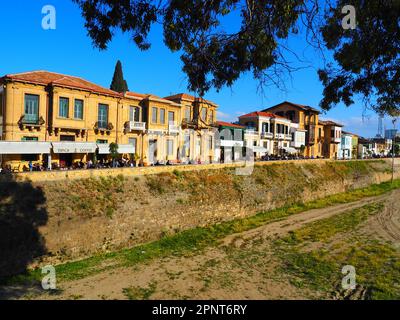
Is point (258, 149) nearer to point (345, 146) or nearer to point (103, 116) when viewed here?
point (103, 116)

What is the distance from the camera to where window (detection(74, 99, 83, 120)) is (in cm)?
2709

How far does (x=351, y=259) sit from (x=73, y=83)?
25.0m

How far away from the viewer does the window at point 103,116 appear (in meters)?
29.0

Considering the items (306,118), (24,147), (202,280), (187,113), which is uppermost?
(306,118)

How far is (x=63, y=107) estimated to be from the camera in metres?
26.2

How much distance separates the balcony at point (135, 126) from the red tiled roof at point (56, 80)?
3151mm

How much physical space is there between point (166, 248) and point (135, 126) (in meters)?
15.3

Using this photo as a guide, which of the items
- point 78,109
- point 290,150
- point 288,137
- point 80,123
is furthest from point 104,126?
point 288,137

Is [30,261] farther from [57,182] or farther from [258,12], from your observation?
[258,12]

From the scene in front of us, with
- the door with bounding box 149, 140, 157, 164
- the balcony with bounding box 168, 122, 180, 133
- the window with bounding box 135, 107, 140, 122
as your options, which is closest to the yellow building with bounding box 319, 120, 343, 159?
the balcony with bounding box 168, 122, 180, 133

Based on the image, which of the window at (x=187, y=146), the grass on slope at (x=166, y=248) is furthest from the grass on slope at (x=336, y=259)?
the window at (x=187, y=146)

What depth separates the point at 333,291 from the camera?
47.1 ft

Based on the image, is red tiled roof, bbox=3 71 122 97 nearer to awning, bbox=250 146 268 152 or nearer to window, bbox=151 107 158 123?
window, bbox=151 107 158 123
